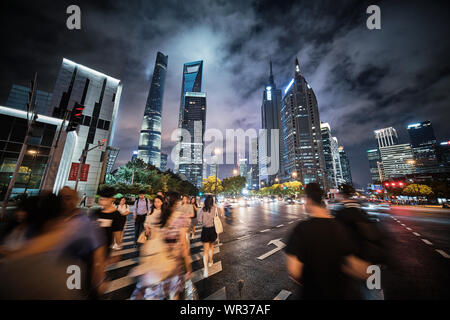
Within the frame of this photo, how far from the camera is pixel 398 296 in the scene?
10.1 feet

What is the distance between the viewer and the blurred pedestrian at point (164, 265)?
8.57 feet

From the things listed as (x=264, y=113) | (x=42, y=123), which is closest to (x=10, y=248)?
(x=42, y=123)

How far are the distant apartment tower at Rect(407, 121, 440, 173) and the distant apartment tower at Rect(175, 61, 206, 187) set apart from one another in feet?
481

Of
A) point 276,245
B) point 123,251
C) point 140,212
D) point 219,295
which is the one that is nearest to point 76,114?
point 140,212

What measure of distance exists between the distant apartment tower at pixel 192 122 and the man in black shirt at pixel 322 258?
126 m

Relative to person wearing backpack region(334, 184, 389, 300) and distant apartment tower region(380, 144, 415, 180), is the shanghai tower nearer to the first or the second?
person wearing backpack region(334, 184, 389, 300)

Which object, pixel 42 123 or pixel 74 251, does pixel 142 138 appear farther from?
pixel 74 251

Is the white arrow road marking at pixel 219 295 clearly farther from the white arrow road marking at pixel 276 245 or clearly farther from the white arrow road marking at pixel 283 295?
the white arrow road marking at pixel 276 245

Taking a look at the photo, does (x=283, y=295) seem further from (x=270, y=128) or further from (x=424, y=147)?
(x=424, y=147)

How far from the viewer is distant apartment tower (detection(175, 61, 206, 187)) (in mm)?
136750

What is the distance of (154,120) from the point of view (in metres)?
133

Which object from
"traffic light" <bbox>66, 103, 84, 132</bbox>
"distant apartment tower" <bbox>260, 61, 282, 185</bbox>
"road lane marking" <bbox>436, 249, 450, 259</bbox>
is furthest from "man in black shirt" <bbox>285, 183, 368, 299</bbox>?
"distant apartment tower" <bbox>260, 61, 282, 185</bbox>

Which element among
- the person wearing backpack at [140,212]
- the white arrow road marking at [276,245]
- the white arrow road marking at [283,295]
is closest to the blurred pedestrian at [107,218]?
the person wearing backpack at [140,212]
